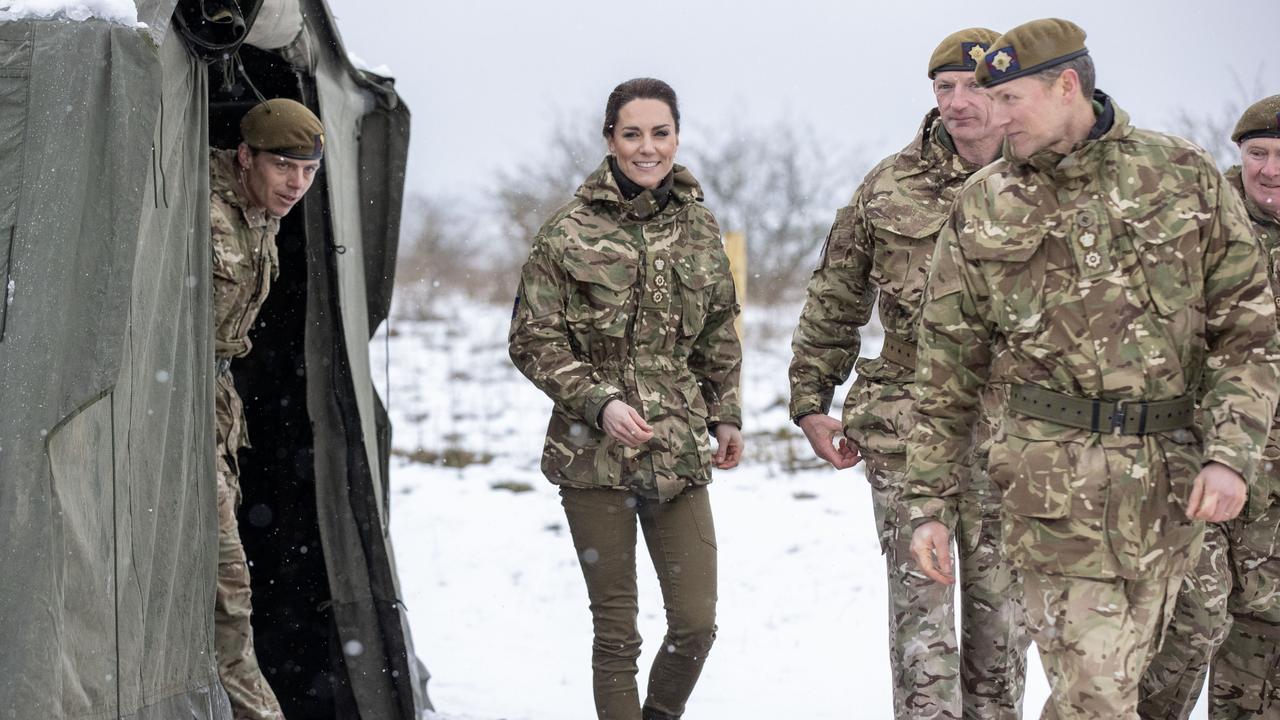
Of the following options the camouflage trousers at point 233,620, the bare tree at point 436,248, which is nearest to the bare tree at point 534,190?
the bare tree at point 436,248

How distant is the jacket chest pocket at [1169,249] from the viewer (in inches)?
109

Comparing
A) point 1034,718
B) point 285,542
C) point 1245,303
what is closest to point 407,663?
point 285,542

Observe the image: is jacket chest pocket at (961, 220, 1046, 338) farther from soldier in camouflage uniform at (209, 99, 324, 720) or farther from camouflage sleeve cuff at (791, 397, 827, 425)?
soldier in camouflage uniform at (209, 99, 324, 720)

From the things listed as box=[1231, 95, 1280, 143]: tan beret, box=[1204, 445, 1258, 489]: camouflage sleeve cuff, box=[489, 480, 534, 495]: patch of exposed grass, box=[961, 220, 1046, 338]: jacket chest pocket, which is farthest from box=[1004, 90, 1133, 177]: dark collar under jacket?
box=[489, 480, 534, 495]: patch of exposed grass

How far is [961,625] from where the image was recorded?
11.7 ft

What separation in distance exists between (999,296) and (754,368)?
12.1 m

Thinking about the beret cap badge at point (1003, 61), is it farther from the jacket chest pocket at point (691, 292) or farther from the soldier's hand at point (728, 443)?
the soldier's hand at point (728, 443)

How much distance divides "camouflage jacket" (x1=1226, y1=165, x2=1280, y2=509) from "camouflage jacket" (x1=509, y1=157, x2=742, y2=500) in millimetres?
1574

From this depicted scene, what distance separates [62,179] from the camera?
2.91 meters

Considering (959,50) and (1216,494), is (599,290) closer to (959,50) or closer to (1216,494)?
(959,50)

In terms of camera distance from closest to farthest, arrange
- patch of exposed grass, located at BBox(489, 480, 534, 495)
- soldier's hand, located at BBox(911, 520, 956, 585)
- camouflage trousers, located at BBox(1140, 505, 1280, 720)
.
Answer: soldier's hand, located at BBox(911, 520, 956, 585) < camouflage trousers, located at BBox(1140, 505, 1280, 720) < patch of exposed grass, located at BBox(489, 480, 534, 495)

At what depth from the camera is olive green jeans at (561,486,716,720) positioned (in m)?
3.78

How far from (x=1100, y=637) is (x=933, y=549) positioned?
0.42m

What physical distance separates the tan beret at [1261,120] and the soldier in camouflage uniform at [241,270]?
Result: 2.84 meters
